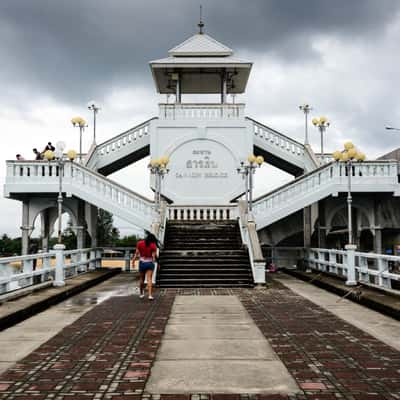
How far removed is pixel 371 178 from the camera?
19.2m

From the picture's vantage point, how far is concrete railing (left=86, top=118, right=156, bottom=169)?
23.1 meters

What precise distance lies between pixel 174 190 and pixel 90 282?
8196 millimetres

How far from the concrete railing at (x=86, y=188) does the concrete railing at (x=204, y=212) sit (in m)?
2.00

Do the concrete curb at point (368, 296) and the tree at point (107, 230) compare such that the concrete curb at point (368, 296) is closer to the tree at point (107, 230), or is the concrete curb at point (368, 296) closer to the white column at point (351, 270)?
the white column at point (351, 270)

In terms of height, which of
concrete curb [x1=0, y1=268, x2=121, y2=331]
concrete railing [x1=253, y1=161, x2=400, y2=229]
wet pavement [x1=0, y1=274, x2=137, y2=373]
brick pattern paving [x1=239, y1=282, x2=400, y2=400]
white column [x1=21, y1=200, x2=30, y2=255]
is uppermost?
concrete railing [x1=253, y1=161, x2=400, y2=229]

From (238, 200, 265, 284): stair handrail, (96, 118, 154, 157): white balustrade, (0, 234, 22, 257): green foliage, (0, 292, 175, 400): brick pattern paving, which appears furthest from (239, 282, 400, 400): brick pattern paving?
(0, 234, 22, 257): green foliage

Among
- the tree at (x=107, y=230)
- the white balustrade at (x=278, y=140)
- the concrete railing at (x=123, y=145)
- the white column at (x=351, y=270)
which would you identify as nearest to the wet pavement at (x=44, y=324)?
the white column at (x=351, y=270)

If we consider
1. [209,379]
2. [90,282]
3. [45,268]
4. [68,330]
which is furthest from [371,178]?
[209,379]

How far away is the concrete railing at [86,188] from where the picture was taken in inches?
722

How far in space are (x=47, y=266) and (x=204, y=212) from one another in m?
7.97

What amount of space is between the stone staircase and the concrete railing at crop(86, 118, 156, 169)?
535 centimetres

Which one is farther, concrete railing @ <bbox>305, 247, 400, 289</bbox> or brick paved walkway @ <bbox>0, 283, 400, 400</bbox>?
concrete railing @ <bbox>305, 247, 400, 289</bbox>

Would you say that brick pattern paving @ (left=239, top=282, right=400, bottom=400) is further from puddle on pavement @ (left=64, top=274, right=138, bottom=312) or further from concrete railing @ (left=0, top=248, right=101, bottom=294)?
concrete railing @ (left=0, top=248, right=101, bottom=294)

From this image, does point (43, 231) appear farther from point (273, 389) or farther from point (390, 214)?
point (273, 389)
